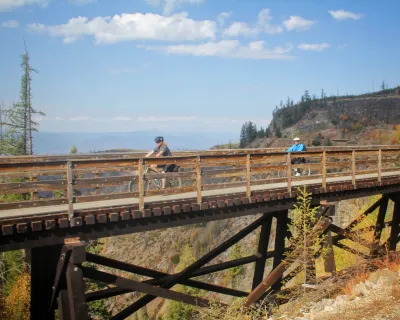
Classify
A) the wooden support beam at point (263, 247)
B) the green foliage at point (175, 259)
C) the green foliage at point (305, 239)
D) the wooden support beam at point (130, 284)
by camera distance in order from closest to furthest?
the wooden support beam at point (130, 284)
the green foliage at point (305, 239)
the wooden support beam at point (263, 247)
the green foliage at point (175, 259)

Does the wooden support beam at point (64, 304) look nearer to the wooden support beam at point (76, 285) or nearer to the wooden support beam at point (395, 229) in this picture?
the wooden support beam at point (76, 285)

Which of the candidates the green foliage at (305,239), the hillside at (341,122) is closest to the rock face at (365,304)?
the green foliage at (305,239)

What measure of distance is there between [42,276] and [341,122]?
288 feet

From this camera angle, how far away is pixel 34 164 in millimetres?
7367

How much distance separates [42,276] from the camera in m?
7.96

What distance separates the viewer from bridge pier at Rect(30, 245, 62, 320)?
25.7ft

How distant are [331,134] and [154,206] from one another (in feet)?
256

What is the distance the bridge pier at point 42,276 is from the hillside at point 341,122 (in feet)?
213

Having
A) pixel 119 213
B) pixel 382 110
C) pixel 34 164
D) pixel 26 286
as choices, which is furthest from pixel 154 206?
pixel 382 110

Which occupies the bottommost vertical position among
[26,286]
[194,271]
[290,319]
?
[26,286]

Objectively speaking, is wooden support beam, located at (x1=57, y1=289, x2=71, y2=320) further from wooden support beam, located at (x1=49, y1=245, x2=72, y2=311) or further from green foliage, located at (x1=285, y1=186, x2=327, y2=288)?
green foliage, located at (x1=285, y1=186, x2=327, y2=288)

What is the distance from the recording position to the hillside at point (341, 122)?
7306 centimetres

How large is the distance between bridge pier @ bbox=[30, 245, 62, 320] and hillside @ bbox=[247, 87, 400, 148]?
64.9 metres

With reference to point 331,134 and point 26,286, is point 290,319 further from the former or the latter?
point 331,134
